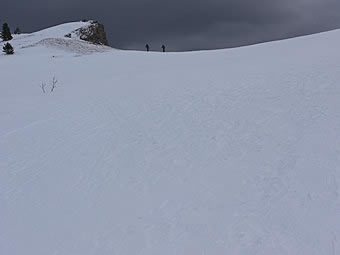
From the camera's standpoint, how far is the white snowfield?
13.4ft

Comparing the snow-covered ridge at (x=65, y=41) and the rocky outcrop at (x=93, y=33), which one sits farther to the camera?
the rocky outcrop at (x=93, y=33)

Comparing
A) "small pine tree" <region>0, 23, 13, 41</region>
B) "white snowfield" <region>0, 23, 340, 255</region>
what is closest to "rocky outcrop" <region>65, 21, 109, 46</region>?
"small pine tree" <region>0, 23, 13, 41</region>

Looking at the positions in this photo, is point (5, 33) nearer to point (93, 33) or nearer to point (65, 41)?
point (93, 33)

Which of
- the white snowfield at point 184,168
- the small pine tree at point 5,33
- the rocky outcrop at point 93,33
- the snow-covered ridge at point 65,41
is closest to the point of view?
the white snowfield at point 184,168

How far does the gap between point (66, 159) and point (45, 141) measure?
129 centimetres

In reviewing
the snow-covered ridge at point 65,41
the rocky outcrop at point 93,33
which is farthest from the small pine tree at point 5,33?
the rocky outcrop at point 93,33

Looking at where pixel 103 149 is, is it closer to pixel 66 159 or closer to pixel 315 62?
pixel 66 159

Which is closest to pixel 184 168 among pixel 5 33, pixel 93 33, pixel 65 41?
pixel 65 41

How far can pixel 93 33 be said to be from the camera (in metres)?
41.7

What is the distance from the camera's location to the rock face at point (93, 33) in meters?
39.4

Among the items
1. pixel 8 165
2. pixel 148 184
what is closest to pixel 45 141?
pixel 8 165

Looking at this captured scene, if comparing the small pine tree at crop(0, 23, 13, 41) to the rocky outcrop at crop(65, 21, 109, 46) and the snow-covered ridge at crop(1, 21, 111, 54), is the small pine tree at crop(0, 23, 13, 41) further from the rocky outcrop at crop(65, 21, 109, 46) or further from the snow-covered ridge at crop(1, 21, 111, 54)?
the rocky outcrop at crop(65, 21, 109, 46)

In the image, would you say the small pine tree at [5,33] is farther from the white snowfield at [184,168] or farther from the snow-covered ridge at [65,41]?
the white snowfield at [184,168]

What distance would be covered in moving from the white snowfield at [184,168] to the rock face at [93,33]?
3127cm
